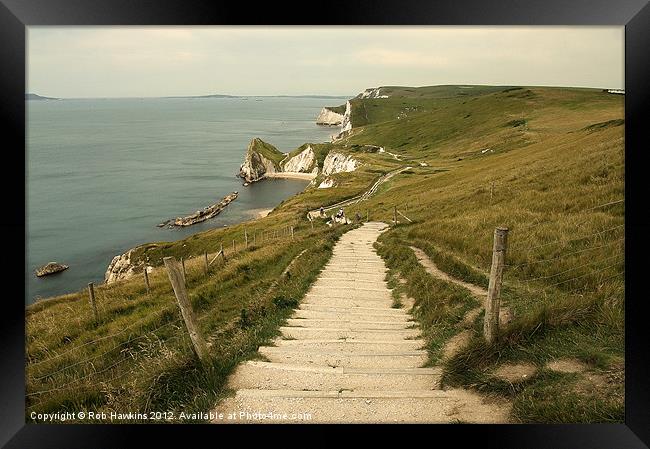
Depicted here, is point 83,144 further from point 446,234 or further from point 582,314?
point 582,314

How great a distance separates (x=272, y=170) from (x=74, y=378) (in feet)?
429

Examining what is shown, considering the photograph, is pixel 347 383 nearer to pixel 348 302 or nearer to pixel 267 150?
pixel 348 302

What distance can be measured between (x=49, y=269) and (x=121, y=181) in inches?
1658

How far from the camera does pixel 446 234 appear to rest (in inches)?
562

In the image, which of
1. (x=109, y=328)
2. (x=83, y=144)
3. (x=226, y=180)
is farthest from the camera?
(x=226, y=180)

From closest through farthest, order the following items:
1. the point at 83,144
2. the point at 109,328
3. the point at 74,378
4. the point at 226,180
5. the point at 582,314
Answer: the point at 582,314, the point at 74,378, the point at 109,328, the point at 83,144, the point at 226,180

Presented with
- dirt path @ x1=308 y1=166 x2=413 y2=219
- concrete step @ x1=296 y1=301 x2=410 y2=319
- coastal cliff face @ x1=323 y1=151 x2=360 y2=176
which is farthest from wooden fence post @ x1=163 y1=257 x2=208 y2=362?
coastal cliff face @ x1=323 y1=151 x2=360 y2=176

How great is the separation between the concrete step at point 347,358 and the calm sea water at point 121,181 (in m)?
4.47

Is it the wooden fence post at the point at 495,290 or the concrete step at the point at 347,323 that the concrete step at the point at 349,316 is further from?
the wooden fence post at the point at 495,290

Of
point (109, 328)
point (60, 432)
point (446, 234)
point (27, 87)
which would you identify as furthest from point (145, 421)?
point (446, 234)

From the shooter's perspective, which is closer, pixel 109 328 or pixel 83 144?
pixel 109 328

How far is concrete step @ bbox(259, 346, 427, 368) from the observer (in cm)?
552

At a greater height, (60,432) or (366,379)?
(366,379)
